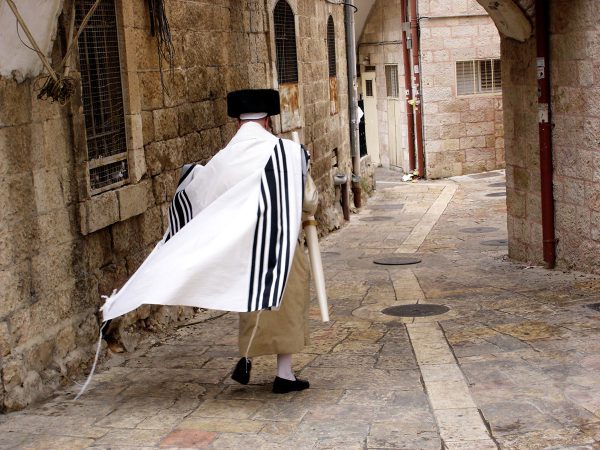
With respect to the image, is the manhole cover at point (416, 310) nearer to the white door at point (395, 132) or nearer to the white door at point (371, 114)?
the white door at point (395, 132)

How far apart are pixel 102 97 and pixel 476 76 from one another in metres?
13.3

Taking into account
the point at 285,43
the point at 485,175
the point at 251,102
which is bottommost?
the point at 485,175

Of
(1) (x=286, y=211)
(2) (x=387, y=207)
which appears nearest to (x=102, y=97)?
(1) (x=286, y=211)

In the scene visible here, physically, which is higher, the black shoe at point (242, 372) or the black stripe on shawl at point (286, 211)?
the black stripe on shawl at point (286, 211)

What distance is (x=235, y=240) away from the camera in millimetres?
5203

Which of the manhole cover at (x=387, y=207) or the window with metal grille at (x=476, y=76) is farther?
the window with metal grille at (x=476, y=76)

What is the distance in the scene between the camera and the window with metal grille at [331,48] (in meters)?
14.2

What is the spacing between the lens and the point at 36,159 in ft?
18.7

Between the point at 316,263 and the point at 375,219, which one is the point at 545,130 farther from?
the point at 375,219

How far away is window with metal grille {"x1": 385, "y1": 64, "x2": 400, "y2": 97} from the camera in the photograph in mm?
20391

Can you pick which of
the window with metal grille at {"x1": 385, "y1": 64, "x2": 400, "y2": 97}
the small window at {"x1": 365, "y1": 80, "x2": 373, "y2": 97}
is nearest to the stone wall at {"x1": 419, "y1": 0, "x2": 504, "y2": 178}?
the window with metal grille at {"x1": 385, "y1": 64, "x2": 400, "y2": 97}

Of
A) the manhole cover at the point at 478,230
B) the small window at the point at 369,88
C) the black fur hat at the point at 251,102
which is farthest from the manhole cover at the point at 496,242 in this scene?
the small window at the point at 369,88

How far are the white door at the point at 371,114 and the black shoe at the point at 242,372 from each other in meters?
16.4

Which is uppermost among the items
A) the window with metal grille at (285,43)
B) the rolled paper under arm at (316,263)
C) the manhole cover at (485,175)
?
the window with metal grille at (285,43)
